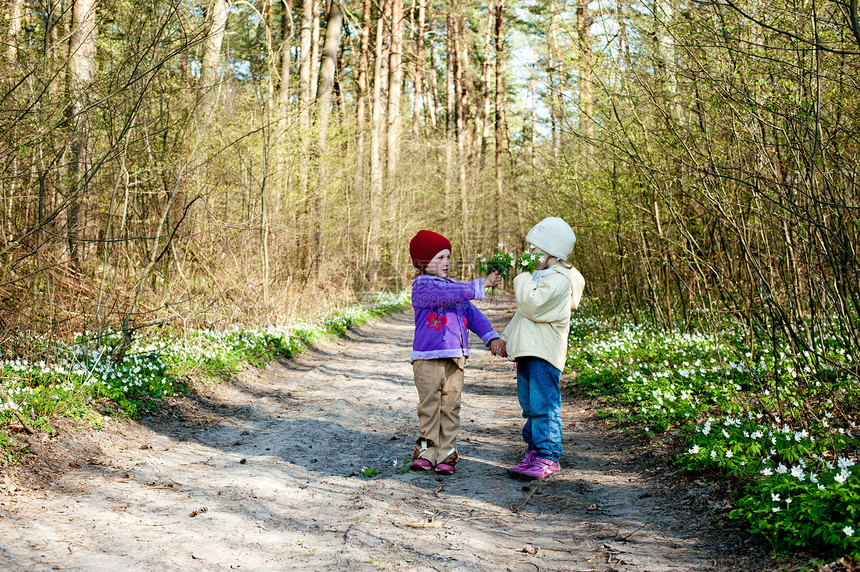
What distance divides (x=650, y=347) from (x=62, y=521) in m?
7.05

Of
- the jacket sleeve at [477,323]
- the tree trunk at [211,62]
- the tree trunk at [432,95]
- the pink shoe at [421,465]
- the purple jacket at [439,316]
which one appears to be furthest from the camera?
the tree trunk at [432,95]

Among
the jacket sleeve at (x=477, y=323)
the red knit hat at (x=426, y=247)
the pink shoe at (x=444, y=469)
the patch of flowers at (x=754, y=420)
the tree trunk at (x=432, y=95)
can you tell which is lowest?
the pink shoe at (x=444, y=469)

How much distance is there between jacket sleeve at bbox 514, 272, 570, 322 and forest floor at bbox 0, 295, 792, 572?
4.03ft

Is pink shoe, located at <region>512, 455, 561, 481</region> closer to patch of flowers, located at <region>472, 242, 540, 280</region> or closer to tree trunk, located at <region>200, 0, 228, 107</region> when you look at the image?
patch of flowers, located at <region>472, 242, 540, 280</region>

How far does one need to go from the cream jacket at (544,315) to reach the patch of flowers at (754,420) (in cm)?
120

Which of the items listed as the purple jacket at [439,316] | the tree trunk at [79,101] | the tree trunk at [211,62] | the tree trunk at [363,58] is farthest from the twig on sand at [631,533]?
the tree trunk at [363,58]

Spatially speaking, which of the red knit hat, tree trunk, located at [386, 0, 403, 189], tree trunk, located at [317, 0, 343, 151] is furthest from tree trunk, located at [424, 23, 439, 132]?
the red knit hat

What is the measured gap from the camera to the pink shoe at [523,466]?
16.3 feet

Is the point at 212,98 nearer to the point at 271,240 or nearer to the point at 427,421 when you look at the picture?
the point at 271,240

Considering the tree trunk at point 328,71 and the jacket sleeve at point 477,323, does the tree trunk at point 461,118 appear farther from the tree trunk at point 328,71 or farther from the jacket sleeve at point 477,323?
the jacket sleeve at point 477,323

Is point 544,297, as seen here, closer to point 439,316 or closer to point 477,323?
point 477,323

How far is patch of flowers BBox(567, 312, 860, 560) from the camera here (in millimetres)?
3238

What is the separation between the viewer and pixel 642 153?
885cm

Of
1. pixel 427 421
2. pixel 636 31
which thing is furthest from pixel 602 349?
pixel 427 421
